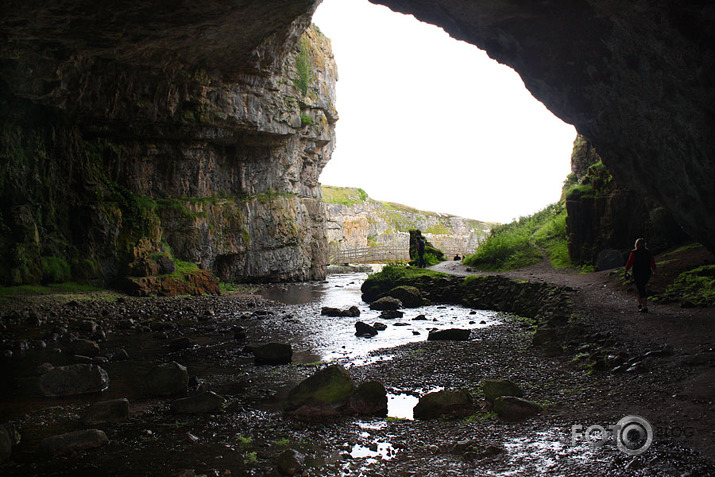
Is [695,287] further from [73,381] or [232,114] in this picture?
[232,114]

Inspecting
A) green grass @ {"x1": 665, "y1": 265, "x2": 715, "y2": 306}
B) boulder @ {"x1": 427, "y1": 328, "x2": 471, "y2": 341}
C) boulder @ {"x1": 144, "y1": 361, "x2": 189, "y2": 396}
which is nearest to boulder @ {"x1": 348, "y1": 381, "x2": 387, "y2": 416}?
boulder @ {"x1": 144, "y1": 361, "x2": 189, "y2": 396}

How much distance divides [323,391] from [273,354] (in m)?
3.24

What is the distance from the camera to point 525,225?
34.5m

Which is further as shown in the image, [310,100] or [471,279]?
[310,100]

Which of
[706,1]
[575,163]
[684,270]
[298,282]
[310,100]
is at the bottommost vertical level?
[298,282]

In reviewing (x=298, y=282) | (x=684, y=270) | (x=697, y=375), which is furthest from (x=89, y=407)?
(x=298, y=282)

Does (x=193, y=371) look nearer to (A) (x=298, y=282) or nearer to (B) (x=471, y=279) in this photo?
(B) (x=471, y=279)

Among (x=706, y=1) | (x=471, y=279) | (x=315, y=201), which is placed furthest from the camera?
(x=315, y=201)

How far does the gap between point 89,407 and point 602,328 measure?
918 cm

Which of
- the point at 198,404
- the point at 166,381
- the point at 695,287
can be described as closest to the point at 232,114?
the point at 166,381

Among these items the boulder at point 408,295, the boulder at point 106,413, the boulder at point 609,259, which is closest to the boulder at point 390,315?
the boulder at point 408,295

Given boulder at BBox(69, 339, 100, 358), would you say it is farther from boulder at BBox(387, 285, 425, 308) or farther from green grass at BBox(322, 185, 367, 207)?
Answer: green grass at BBox(322, 185, 367, 207)

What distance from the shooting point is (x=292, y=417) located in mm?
5969

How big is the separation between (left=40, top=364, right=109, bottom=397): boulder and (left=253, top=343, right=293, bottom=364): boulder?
9.06ft
